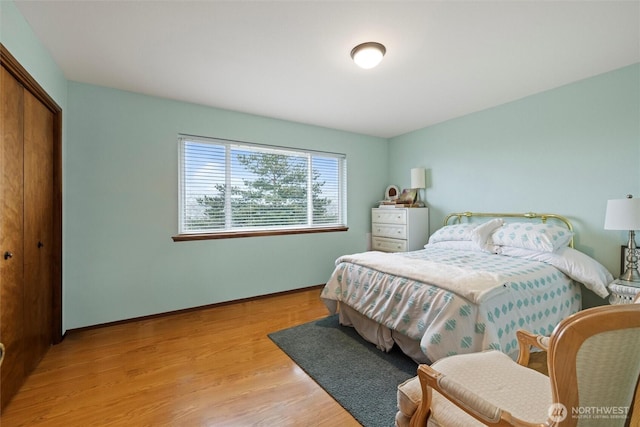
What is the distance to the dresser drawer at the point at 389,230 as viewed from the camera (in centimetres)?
402

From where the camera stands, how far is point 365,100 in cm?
312

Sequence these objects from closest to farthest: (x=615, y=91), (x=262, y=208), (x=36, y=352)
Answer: (x=36, y=352)
(x=615, y=91)
(x=262, y=208)

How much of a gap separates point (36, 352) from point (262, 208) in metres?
2.38

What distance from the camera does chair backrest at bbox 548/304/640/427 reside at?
72cm

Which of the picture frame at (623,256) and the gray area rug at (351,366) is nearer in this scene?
the gray area rug at (351,366)

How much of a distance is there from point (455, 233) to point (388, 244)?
1.10m

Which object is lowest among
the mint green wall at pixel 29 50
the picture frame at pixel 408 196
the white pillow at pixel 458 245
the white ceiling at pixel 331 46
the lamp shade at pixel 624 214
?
the white pillow at pixel 458 245

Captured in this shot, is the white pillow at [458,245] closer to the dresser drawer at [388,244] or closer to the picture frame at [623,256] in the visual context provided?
the dresser drawer at [388,244]

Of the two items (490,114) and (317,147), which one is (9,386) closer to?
(317,147)

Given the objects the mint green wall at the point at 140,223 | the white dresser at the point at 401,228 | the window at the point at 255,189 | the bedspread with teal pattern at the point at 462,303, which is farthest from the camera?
the white dresser at the point at 401,228

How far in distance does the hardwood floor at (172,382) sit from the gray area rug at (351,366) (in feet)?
0.26

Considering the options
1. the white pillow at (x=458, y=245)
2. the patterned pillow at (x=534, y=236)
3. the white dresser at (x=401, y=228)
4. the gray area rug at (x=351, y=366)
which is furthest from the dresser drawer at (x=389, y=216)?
the gray area rug at (x=351, y=366)

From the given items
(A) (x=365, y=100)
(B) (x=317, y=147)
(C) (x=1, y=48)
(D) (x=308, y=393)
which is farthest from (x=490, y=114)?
(C) (x=1, y=48)

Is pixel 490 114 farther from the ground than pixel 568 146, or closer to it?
farther from the ground
